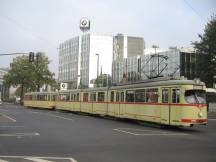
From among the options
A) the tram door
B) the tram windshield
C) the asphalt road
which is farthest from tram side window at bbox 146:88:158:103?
the asphalt road

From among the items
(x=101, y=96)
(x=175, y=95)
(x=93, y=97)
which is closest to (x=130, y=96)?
(x=175, y=95)

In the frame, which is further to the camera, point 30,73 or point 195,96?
point 30,73

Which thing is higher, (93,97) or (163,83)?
(163,83)

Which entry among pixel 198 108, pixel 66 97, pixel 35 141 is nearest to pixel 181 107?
pixel 198 108

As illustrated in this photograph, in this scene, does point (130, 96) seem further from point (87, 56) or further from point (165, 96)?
point (87, 56)

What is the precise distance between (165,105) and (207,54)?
98.4 ft

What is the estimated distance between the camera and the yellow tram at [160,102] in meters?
25.3

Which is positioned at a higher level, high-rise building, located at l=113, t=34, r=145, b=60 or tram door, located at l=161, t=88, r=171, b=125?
high-rise building, located at l=113, t=34, r=145, b=60

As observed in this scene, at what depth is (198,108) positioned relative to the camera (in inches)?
1000

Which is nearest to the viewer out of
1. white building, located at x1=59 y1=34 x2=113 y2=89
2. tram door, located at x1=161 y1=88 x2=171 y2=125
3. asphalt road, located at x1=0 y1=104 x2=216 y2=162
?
asphalt road, located at x1=0 y1=104 x2=216 y2=162

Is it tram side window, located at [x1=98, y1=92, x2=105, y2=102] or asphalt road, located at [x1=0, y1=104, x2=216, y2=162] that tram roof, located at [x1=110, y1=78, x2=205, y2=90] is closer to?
asphalt road, located at [x1=0, y1=104, x2=216, y2=162]

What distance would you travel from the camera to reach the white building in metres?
147

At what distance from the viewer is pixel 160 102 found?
2695 centimetres

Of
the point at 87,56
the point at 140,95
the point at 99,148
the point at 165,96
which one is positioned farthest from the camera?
the point at 87,56
